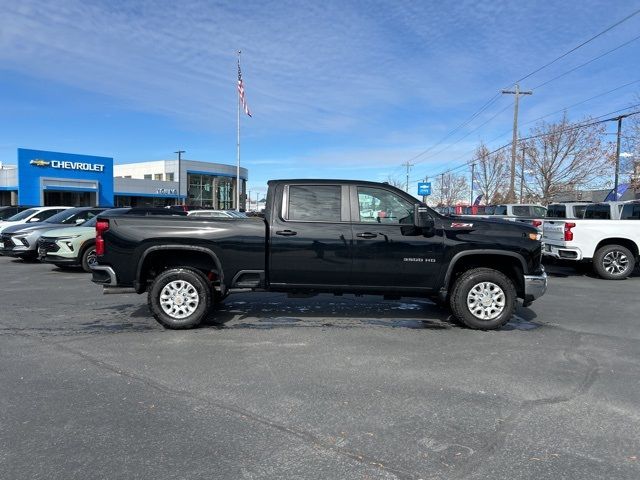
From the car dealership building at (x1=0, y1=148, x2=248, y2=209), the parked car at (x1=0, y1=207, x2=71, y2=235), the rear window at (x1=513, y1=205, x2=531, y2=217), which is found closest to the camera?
the parked car at (x1=0, y1=207, x2=71, y2=235)

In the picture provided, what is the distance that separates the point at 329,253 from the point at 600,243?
851 cm

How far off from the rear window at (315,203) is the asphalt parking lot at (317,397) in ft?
4.94

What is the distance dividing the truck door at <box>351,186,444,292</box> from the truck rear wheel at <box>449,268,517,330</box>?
423mm

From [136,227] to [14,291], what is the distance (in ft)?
15.2

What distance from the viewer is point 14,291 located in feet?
30.6

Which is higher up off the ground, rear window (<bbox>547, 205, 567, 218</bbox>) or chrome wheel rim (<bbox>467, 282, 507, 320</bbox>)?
rear window (<bbox>547, 205, 567, 218</bbox>)

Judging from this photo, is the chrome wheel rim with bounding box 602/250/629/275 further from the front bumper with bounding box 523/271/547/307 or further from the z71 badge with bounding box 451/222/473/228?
the z71 badge with bounding box 451/222/473/228

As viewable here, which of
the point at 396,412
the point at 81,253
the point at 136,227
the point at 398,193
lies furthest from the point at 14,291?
the point at 396,412

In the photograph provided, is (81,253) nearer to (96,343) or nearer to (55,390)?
(96,343)

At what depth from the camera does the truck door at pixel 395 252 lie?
643cm

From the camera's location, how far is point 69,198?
48.9 metres

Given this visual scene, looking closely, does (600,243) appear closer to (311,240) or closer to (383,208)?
(383,208)

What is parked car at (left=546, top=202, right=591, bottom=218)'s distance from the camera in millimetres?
15141

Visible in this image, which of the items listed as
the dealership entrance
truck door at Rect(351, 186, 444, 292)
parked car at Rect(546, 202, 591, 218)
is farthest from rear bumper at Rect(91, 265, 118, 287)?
the dealership entrance
